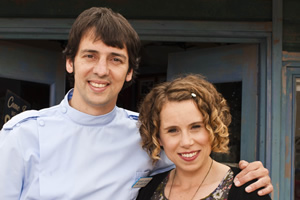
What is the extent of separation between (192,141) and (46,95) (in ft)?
7.25

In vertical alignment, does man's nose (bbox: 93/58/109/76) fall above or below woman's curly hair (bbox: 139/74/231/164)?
above

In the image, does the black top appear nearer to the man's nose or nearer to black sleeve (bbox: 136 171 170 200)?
black sleeve (bbox: 136 171 170 200)

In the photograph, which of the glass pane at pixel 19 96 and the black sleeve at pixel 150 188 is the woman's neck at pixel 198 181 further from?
the glass pane at pixel 19 96

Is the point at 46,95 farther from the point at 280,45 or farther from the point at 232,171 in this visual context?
the point at 232,171

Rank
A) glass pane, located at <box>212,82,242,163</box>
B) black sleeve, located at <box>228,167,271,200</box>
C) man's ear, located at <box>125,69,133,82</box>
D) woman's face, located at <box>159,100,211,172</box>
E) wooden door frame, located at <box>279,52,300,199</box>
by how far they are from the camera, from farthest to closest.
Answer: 1. glass pane, located at <box>212,82,242,163</box>
2. wooden door frame, located at <box>279,52,300,199</box>
3. man's ear, located at <box>125,69,133,82</box>
4. woman's face, located at <box>159,100,211,172</box>
5. black sleeve, located at <box>228,167,271,200</box>

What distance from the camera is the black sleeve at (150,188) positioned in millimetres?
1884

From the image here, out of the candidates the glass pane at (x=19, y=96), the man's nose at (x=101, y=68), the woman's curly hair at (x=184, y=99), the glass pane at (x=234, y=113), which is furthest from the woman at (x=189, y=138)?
the glass pane at (x=19, y=96)

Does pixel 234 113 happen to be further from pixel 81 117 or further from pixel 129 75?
pixel 81 117

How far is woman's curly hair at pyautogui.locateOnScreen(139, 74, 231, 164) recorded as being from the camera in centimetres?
177

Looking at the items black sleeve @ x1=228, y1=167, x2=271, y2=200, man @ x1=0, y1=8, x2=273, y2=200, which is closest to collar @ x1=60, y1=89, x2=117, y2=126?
man @ x1=0, y1=8, x2=273, y2=200

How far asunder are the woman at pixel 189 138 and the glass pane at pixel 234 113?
140 cm

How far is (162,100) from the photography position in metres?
1.83

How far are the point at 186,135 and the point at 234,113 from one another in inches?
67.6

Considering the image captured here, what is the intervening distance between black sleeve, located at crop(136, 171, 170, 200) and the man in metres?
0.05
